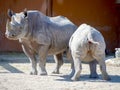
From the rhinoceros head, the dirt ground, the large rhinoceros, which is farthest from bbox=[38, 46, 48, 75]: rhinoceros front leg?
the rhinoceros head

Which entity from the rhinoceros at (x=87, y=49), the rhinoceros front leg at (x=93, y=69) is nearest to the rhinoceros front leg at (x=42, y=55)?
the rhinoceros at (x=87, y=49)

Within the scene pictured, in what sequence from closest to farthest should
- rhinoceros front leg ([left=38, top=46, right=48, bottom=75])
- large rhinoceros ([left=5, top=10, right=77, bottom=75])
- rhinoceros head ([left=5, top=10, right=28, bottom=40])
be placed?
rhinoceros head ([left=5, top=10, right=28, bottom=40]) < large rhinoceros ([left=5, top=10, right=77, bottom=75]) < rhinoceros front leg ([left=38, top=46, right=48, bottom=75])

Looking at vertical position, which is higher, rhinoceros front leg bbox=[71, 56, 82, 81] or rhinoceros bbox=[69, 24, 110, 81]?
rhinoceros bbox=[69, 24, 110, 81]

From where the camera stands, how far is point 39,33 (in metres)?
11.1

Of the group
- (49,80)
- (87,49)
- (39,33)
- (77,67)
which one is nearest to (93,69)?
(77,67)

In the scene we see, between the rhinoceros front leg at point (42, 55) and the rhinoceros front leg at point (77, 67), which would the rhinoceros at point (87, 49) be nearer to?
the rhinoceros front leg at point (77, 67)

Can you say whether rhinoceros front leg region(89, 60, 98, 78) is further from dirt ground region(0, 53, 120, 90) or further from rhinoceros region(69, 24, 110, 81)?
rhinoceros region(69, 24, 110, 81)

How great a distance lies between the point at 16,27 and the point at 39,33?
2.12 feet

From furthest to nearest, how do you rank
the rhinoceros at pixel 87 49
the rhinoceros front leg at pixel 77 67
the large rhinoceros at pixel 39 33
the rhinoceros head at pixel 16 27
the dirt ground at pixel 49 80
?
the large rhinoceros at pixel 39 33, the rhinoceros head at pixel 16 27, the rhinoceros front leg at pixel 77 67, the rhinoceros at pixel 87 49, the dirt ground at pixel 49 80

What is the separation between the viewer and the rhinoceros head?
10.6 meters

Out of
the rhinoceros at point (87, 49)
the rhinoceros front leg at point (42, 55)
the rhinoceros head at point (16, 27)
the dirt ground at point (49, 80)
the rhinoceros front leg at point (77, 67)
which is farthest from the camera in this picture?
the rhinoceros front leg at point (42, 55)

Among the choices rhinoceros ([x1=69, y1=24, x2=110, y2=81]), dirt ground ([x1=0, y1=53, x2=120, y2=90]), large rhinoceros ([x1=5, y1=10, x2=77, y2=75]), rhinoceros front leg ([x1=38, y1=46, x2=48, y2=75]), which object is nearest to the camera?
dirt ground ([x1=0, y1=53, x2=120, y2=90])

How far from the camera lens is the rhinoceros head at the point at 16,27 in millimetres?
10648

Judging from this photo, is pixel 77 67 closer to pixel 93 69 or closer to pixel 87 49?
pixel 87 49
